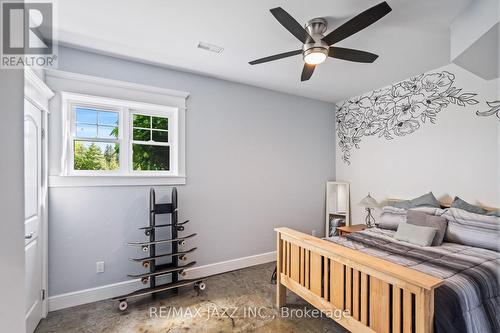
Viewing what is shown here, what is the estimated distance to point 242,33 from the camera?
2260 mm

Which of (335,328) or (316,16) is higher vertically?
(316,16)

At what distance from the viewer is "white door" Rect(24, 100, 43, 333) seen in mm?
1942

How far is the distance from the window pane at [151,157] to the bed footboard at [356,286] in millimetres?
1715

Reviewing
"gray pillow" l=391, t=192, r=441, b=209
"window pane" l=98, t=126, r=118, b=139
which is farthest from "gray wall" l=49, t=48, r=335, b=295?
"gray pillow" l=391, t=192, r=441, b=209

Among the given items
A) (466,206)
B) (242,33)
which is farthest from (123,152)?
(466,206)

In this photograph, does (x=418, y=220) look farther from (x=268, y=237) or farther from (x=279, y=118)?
(x=279, y=118)

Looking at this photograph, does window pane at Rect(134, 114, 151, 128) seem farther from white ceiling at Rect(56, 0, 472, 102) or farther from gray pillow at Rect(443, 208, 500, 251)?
gray pillow at Rect(443, 208, 500, 251)

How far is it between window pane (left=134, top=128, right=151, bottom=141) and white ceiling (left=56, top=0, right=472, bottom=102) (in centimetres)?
84

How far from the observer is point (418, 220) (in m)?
2.65

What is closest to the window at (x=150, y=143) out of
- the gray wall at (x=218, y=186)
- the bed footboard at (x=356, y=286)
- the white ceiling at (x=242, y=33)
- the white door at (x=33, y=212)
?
the gray wall at (x=218, y=186)

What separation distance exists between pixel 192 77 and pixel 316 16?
175 cm

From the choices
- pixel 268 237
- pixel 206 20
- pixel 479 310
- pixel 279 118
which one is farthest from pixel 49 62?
pixel 479 310

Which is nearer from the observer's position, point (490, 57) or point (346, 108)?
point (490, 57)

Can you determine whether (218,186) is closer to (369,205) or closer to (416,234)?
(369,205)
